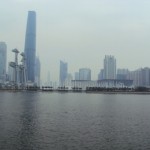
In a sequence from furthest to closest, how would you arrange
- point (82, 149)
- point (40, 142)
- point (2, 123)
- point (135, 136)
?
1. point (2, 123)
2. point (135, 136)
3. point (40, 142)
4. point (82, 149)

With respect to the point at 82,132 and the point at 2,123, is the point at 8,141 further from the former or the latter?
the point at 2,123

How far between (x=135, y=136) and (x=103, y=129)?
673 cm

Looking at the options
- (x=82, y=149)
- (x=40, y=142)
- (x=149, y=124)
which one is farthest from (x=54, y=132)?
(x=149, y=124)

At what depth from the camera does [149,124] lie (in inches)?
2053

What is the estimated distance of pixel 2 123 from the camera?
50469 millimetres

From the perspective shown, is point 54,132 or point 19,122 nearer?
point 54,132

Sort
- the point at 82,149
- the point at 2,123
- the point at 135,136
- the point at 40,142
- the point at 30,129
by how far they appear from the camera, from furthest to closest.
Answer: the point at 2,123
the point at 30,129
the point at 135,136
the point at 40,142
the point at 82,149

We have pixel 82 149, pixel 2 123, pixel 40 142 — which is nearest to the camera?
pixel 82 149

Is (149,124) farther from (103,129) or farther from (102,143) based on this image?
Result: (102,143)

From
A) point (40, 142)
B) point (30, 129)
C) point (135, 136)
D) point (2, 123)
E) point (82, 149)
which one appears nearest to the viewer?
point (82, 149)

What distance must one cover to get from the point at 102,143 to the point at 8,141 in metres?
10.4

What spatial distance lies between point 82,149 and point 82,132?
9.97m

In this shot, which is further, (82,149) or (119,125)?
(119,125)

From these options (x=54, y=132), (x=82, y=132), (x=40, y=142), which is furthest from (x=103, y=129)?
(x=40, y=142)
